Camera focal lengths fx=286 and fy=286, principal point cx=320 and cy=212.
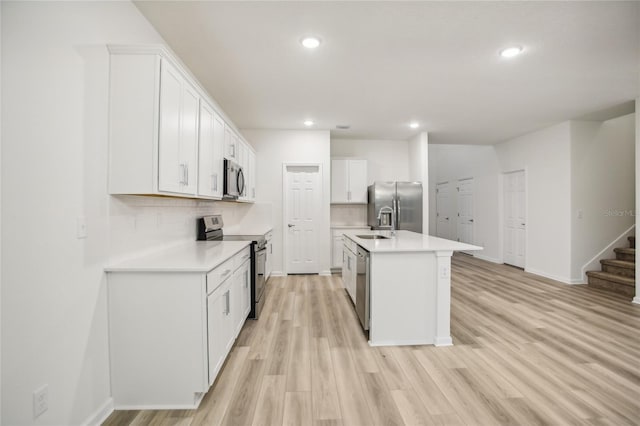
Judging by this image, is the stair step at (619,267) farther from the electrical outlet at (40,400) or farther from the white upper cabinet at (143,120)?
the electrical outlet at (40,400)

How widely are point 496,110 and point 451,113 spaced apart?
62cm

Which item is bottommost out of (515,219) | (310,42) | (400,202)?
(515,219)

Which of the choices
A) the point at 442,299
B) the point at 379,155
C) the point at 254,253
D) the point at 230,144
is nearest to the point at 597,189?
the point at 379,155

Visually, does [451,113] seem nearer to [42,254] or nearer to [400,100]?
[400,100]

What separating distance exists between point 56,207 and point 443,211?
8726 millimetres

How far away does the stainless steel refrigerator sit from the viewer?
17.4 feet

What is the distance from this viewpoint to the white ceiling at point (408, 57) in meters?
2.11

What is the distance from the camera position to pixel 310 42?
2.46 metres

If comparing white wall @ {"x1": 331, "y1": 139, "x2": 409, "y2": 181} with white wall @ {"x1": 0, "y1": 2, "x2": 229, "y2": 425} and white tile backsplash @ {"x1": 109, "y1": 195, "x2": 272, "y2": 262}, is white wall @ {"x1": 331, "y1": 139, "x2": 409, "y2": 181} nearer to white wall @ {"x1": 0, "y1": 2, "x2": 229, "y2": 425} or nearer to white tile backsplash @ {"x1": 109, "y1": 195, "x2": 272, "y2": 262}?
white tile backsplash @ {"x1": 109, "y1": 195, "x2": 272, "y2": 262}

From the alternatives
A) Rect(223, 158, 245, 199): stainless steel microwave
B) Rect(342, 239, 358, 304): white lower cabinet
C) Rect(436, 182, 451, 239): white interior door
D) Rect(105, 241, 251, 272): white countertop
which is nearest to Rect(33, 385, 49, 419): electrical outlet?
Rect(105, 241, 251, 272): white countertop

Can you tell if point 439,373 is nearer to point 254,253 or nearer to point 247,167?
point 254,253

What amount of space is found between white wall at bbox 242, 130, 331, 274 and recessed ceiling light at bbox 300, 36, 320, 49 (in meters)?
2.71

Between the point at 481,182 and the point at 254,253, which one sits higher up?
the point at 481,182

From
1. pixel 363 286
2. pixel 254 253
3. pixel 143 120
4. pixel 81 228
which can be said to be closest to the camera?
pixel 81 228
